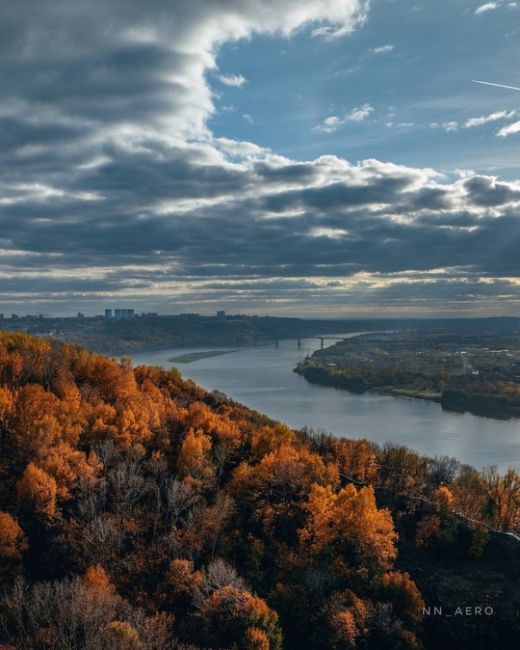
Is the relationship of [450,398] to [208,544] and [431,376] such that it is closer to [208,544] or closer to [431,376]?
[431,376]

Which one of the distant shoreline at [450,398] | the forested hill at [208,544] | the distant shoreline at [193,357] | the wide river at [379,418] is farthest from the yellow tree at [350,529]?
the distant shoreline at [193,357]

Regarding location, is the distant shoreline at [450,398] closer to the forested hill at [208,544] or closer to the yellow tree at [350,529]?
the forested hill at [208,544]

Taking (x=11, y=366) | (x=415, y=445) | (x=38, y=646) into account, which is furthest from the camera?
(x=415, y=445)

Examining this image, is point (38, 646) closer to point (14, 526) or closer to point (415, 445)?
point (14, 526)

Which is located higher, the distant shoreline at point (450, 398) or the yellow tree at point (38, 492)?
the yellow tree at point (38, 492)

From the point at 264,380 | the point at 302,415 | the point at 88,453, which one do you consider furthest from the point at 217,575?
the point at 264,380

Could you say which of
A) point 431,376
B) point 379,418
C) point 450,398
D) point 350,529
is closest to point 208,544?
point 350,529

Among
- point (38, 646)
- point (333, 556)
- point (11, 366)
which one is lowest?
point (333, 556)
